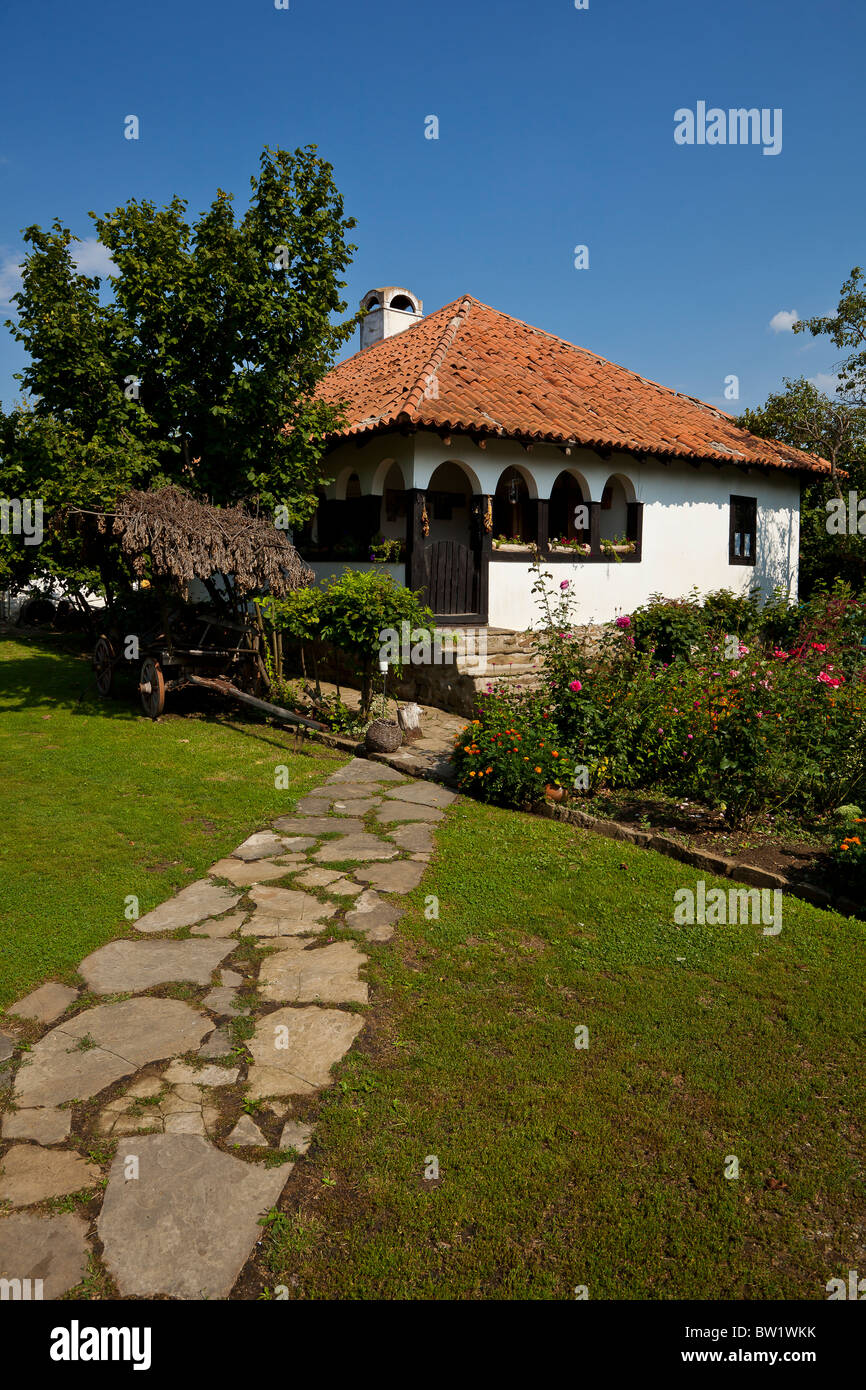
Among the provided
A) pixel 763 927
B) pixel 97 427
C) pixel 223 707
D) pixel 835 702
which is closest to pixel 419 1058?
pixel 763 927

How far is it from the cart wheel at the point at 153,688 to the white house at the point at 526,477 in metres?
4.03

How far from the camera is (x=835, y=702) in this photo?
22.9 ft

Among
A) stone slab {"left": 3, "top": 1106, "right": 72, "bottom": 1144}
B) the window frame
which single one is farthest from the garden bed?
the window frame

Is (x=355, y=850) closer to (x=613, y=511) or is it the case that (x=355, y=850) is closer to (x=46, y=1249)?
(x=46, y=1249)

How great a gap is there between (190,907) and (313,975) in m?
1.18

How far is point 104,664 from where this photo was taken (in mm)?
11562

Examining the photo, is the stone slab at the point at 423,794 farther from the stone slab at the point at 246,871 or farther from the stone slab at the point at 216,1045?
the stone slab at the point at 216,1045

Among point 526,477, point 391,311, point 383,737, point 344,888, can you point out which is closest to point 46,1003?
point 344,888

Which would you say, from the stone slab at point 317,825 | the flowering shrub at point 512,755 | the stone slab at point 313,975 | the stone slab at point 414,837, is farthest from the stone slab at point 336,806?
the stone slab at point 313,975

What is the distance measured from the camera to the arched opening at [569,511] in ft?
49.5

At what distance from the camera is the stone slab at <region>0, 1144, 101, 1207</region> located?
284 centimetres

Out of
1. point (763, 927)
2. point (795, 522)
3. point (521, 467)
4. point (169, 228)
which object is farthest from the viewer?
point (795, 522)

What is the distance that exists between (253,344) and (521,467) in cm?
475
